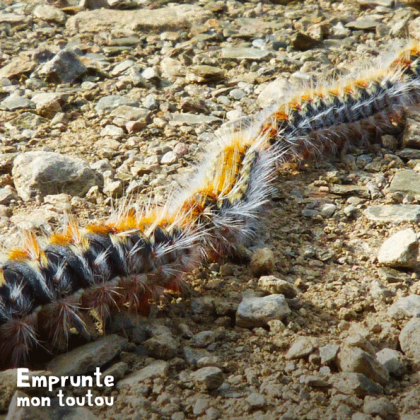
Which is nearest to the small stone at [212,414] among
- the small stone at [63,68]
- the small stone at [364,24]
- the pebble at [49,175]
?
the pebble at [49,175]

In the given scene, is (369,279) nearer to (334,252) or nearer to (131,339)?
(334,252)

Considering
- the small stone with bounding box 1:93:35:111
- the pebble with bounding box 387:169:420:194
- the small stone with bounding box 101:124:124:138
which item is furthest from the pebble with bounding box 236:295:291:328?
the small stone with bounding box 1:93:35:111

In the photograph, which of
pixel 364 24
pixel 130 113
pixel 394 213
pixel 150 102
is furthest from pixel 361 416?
pixel 364 24

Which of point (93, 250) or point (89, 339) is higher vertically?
point (93, 250)

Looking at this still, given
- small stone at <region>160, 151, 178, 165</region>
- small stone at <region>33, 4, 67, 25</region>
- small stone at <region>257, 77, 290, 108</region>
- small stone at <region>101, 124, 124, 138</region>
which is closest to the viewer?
small stone at <region>160, 151, 178, 165</region>

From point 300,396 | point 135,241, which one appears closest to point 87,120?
point 135,241

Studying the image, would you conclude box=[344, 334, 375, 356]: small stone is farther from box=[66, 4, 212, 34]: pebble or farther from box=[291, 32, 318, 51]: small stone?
box=[66, 4, 212, 34]: pebble
